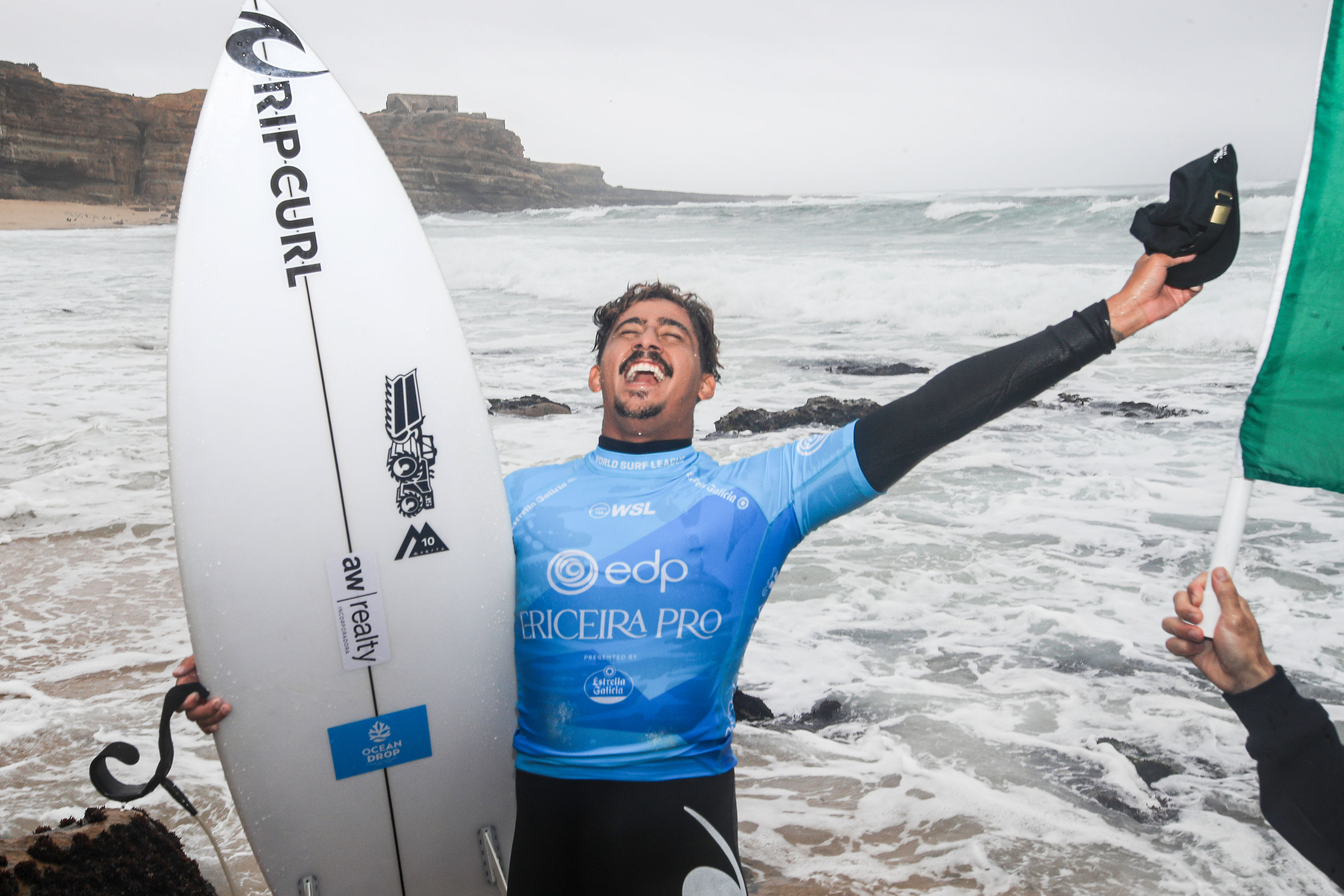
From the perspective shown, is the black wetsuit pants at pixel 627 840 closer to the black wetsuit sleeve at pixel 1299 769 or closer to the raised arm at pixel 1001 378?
the raised arm at pixel 1001 378

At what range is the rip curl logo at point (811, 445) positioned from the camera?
179 centimetres

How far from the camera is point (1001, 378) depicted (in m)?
1.58

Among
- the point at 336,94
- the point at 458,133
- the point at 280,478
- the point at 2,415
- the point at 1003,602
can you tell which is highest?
the point at 458,133

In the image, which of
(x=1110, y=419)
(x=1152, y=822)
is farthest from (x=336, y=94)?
(x=1110, y=419)

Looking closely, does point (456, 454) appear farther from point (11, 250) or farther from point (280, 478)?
point (11, 250)

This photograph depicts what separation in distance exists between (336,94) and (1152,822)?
292 cm

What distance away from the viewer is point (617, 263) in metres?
18.2

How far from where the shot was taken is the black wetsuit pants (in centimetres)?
164

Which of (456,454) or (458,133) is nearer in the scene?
(456,454)

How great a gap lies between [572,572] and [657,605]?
0.62 ft

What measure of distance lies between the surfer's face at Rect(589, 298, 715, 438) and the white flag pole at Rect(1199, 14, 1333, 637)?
101 cm

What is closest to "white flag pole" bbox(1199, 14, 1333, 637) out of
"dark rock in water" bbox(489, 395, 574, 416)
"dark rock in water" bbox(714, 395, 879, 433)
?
"dark rock in water" bbox(714, 395, 879, 433)

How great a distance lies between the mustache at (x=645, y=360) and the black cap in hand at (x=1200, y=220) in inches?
37.0

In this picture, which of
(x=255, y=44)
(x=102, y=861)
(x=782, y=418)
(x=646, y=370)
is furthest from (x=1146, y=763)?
(x=782, y=418)
